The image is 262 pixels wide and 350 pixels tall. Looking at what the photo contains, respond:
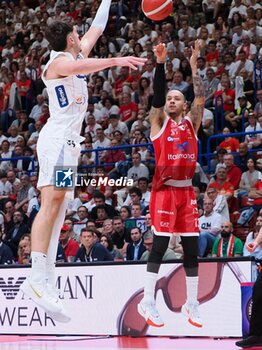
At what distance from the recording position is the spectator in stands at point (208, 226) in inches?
531

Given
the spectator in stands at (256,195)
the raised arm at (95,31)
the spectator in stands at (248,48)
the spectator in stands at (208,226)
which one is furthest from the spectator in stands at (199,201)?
the raised arm at (95,31)

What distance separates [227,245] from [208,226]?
4.01 feet

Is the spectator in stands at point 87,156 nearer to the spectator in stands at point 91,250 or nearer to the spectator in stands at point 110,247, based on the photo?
the spectator in stands at point 110,247

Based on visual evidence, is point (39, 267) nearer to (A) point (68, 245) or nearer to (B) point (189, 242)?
(B) point (189, 242)

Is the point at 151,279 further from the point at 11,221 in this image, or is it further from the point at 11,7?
the point at 11,7

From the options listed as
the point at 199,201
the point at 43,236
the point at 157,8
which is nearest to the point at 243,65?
the point at 199,201

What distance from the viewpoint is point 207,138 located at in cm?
1716

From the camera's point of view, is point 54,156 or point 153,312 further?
point 153,312

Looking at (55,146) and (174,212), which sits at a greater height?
(55,146)

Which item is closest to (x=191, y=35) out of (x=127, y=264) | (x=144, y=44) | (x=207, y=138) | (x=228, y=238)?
(x=144, y=44)

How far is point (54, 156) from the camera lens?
24.5 feet

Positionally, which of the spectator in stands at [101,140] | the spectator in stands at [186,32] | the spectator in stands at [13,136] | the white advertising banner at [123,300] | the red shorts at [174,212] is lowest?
the white advertising banner at [123,300]

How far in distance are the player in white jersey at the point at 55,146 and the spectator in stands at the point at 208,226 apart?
6.14m

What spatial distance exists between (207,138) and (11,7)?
38.2 feet
